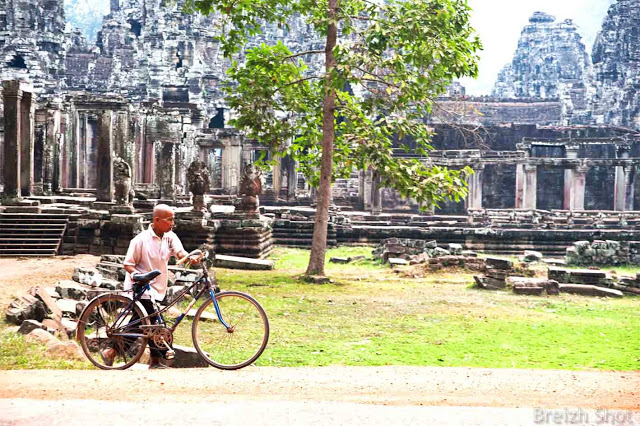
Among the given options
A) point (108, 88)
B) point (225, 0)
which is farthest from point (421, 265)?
point (108, 88)

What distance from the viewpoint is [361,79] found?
37.0ft

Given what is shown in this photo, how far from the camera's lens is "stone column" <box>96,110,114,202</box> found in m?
17.0

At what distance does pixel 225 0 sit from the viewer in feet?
39.0

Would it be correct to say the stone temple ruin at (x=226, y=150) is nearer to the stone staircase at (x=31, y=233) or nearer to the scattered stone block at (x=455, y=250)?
the stone staircase at (x=31, y=233)

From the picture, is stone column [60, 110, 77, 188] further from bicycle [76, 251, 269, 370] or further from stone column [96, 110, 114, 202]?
bicycle [76, 251, 269, 370]

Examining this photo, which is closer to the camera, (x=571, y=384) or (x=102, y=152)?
(x=571, y=384)

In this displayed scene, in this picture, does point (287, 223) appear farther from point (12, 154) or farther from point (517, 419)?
point (517, 419)

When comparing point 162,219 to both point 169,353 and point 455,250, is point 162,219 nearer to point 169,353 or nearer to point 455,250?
point 169,353

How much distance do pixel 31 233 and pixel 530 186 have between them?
2167cm

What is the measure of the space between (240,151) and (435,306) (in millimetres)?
20067

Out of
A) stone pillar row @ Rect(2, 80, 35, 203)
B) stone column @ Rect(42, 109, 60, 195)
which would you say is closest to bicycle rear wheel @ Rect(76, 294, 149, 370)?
stone pillar row @ Rect(2, 80, 35, 203)

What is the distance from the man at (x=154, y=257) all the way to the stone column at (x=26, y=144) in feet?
38.6

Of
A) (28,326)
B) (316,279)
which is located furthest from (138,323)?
(316,279)

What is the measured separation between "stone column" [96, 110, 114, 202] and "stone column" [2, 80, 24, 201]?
243cm
